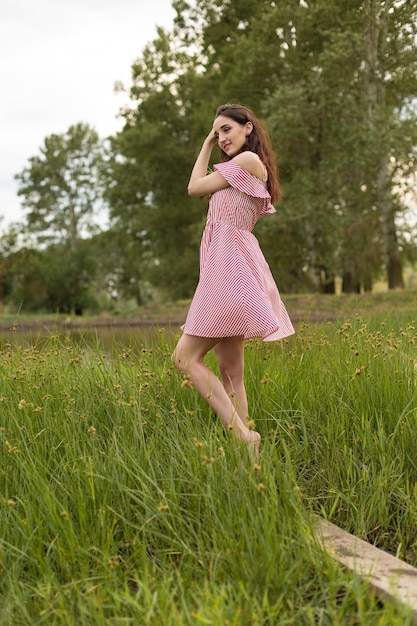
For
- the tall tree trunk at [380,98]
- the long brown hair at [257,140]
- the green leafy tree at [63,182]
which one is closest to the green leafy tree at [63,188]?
the green leafy tree at [63,182]

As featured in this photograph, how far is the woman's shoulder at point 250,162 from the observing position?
400 centimetres

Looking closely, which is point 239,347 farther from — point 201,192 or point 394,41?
point 394,41

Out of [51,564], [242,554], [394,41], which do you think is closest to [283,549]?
[242,554]

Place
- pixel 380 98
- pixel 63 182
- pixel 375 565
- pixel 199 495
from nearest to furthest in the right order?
pixel 375 565
pixel 199 495
pixel 380 98
pixel 63 182

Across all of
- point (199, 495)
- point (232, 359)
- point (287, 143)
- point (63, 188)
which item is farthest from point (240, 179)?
point (63, 188)

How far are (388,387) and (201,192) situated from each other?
4.91 ft

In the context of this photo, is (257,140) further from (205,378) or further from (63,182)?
(63,182)

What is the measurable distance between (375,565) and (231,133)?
8.18ft

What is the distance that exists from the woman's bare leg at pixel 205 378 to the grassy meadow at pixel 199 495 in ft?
0.45

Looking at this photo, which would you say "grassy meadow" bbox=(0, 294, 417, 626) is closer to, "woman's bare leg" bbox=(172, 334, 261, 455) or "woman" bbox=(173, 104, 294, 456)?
"woman's bare leg" bbox=(172, 334, 261, 455)

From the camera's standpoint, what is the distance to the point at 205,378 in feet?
12.3

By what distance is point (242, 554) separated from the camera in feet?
8.27

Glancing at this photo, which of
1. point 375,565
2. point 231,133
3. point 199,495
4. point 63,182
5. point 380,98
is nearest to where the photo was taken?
point 375,565

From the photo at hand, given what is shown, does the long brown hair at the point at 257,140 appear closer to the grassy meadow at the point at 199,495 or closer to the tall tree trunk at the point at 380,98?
the grassy meadow at the point at 199,495
